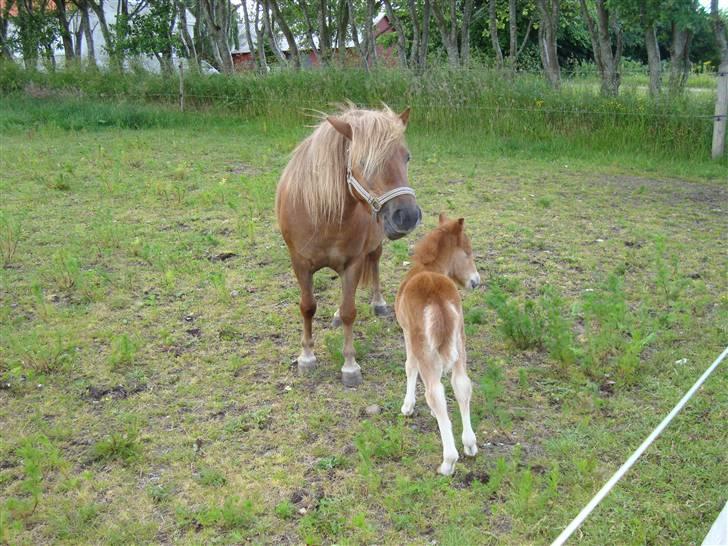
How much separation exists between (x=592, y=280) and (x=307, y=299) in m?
2.78

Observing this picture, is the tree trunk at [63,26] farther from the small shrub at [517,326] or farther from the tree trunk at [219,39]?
the small shrub at [517,326]

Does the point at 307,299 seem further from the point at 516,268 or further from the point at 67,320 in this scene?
the point at 516,268

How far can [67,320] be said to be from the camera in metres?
5.24

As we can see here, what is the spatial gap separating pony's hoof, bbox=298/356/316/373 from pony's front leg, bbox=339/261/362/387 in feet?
0.80

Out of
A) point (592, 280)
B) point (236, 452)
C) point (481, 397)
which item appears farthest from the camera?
point (592, 280)

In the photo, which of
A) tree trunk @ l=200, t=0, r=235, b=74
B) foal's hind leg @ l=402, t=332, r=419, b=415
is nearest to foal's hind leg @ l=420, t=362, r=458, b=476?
foal's hind leg @ l=402, t=332, r=419, b=415

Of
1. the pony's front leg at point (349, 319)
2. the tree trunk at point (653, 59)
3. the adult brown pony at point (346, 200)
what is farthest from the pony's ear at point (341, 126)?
the tree trunk at point (653, 59)

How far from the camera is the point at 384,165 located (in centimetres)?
379

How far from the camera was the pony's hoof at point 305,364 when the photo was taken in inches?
179

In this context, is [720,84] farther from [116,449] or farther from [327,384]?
[116,449]

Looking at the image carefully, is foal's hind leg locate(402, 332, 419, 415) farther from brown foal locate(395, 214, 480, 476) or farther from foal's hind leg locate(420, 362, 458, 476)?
foal's hind leg locate(420, 362, 458, 476)

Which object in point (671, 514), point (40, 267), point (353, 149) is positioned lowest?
point (671, 514)

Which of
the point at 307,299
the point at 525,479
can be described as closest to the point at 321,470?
the point at 525,479

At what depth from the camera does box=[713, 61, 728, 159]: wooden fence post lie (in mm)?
10039
